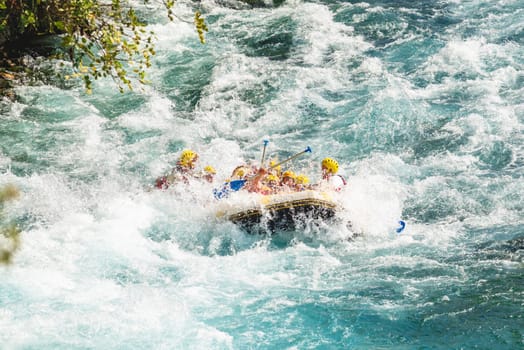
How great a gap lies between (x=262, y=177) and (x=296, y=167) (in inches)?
94.6

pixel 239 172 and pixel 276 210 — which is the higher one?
pixel 239 172

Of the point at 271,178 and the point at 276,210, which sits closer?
the point at 276,210

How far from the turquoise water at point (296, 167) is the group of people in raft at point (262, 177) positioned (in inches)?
11.4

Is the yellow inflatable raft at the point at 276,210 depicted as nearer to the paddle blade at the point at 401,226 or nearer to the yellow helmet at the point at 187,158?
the paddle blade at the point at 401,226

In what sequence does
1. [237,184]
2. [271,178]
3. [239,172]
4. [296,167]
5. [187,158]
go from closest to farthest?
[237,184], [271,178], [239,172], [187,158], [296,167]

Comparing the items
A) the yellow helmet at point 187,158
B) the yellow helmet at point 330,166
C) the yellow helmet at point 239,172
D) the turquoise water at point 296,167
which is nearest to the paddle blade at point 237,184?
the turquoise water at point 296,167

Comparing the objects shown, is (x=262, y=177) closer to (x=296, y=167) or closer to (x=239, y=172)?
(x=239, y=172)

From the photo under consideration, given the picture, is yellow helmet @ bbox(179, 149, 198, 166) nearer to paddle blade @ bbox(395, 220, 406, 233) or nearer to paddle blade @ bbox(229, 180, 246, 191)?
paddle blade @ bbox(229, 180, 246, 191)

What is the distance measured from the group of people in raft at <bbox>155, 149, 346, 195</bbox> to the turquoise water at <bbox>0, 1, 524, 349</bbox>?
289mm

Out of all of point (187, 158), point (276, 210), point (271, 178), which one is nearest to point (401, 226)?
point (276, 210)

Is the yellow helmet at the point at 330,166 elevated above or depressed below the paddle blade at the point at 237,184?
below

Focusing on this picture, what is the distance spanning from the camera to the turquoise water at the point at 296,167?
21.0 ft

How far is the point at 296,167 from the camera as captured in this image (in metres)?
11.0

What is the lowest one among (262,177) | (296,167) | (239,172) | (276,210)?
(296,167)
